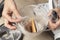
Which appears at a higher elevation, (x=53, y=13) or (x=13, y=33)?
(x=53, y=13)

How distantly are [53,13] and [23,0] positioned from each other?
10.3 inches

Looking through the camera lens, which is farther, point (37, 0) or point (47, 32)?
point (37, 0)

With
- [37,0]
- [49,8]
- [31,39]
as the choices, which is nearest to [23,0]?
[37,0]

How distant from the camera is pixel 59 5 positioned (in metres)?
0.97

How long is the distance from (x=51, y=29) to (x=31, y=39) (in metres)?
0.13

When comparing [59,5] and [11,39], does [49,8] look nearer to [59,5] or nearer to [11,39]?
[59,5]

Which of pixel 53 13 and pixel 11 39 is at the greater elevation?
pixel 53 13

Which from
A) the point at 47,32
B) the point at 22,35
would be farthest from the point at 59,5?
the point at 22,35

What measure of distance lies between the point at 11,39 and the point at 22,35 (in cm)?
8

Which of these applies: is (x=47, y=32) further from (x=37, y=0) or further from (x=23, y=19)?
(x=37, y=0)

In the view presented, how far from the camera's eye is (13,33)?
0.98 m

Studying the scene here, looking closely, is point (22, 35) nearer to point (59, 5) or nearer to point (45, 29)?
point (45, 29)

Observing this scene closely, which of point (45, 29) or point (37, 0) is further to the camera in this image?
point (37, 0)

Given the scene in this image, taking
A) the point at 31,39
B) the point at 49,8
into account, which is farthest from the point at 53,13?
the point at 31,39
